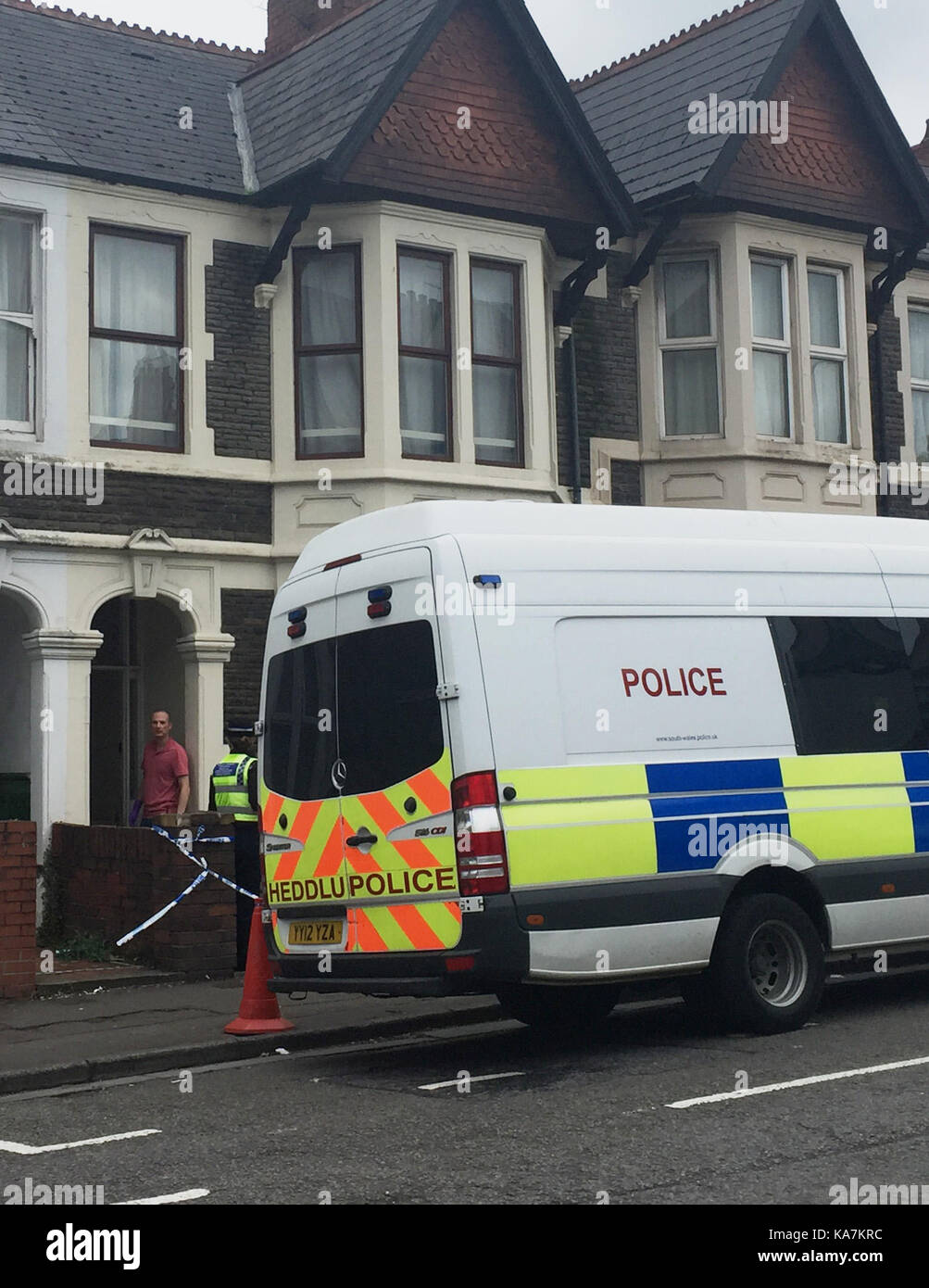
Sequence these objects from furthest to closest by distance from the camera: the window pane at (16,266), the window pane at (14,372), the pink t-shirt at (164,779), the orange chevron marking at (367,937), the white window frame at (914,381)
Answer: the white window frame at (914,381), the window pane at (16,266), the window pane at (14,372), the pink t-shirt at (164,779), the orange chevron marking at (367,937)

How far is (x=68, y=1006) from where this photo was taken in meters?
11.4

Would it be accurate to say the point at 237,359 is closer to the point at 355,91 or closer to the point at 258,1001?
the point at 355,91

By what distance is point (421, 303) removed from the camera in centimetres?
1623

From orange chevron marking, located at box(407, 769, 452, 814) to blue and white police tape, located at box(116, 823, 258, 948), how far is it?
409 centimetres

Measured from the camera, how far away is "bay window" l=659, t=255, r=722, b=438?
18078mm

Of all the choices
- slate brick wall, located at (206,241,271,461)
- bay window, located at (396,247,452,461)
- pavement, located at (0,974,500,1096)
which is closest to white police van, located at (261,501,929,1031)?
pavement, located at (0,974,500,1096)

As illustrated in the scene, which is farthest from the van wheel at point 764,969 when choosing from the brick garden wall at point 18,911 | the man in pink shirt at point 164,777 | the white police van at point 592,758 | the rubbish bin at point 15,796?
the rubbish bin at point 15,796

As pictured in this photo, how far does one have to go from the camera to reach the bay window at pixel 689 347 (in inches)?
712

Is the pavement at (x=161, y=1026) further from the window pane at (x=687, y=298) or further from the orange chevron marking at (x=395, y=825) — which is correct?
the window pane at (x=687, y=298)

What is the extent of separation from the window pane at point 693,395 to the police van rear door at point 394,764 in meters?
9.41

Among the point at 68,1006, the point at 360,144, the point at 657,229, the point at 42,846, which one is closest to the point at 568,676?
the point at 68,1006

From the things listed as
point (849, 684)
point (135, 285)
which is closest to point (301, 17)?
point (135, 285)

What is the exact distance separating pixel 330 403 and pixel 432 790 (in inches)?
316

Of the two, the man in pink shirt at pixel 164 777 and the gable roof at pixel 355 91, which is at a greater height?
the gable roof at pixel 355 91
